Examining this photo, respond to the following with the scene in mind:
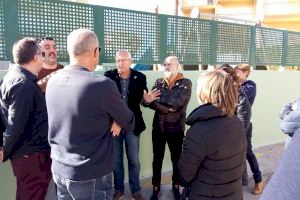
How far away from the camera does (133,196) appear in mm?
4504

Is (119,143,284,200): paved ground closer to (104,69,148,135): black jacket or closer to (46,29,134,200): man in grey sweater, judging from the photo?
(104,69,148,135): black jacket

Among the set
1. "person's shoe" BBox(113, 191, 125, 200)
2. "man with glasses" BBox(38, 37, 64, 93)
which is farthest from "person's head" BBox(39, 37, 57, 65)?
"person's shoe" BBox(113, 191, 125, 200)

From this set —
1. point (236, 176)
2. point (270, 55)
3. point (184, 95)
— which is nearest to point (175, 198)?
point (184, 95)

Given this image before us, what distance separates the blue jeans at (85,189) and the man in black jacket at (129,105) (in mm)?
1676

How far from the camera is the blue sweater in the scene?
2459mm

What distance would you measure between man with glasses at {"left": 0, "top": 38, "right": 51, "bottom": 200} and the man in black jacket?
1.33m

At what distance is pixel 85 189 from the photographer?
2.57 m

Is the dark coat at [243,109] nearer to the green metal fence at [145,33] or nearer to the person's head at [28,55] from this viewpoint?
the green metal fence at [145,33]

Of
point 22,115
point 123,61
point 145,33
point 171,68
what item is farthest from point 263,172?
point 22,115

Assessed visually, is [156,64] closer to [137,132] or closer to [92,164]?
[137,132]

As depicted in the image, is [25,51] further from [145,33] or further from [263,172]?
[263,172]

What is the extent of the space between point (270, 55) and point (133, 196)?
5000mm

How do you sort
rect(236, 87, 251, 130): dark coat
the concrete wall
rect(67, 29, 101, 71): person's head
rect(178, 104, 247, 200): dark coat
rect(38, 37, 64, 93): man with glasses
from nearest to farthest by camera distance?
rect(178, 104, 247, 200): dark coat < rect(67, 29, 101, 71): person's head < rect(38, 37, 64, 93): man with glasses < rect(236, 87, 251, 130): dark coat < the concrete wall

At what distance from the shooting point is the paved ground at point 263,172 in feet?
15.5
